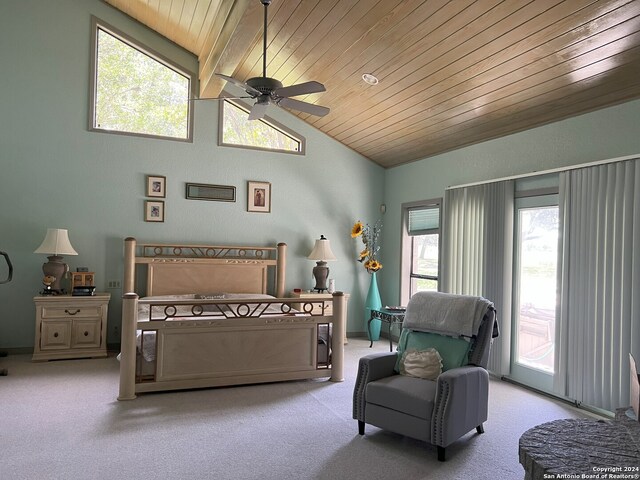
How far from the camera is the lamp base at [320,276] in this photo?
681 centimetres

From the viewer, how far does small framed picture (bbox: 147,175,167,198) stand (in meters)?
6.27

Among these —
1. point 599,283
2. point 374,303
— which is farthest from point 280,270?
point 599,283

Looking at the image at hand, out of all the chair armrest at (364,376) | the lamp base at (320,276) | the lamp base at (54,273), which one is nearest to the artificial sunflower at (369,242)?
the lamp base at (320,276)

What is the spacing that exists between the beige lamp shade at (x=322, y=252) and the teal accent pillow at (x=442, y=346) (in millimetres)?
2841

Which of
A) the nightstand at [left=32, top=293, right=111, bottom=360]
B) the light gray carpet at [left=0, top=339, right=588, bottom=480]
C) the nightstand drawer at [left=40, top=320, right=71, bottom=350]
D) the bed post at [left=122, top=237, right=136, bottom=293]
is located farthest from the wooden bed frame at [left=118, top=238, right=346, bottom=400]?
the nightstand drawer at [left=40, top=320, right=71, bottom=350]

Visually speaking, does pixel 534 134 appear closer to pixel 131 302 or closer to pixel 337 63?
pixel 337 63

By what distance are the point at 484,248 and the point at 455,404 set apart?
8.29ft

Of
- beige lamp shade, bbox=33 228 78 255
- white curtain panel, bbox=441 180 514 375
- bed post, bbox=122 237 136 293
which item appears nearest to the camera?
white curtain panel, bbox=441 180 514 375

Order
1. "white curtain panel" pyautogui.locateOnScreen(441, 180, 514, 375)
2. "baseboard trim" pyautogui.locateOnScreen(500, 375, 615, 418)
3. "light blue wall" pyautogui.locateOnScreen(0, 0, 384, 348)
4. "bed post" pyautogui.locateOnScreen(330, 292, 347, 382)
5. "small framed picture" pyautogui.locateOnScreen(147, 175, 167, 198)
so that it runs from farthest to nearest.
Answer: "small framed picture" pyautogui.locateOnScreen(147, 175, 167, 198) < "light blue wall" pyautogui.locateOnScreen(0, 0, 384, 348) < "white curtain panel" pyautogui.locateOnScreen(441, 180, 514, 375) < "bed post" pyautogui.locateOnScreen(330, 292, 347, 382) < "baseboard trim" pyautogui.locateOnScreen(500, 375, 615, 418)

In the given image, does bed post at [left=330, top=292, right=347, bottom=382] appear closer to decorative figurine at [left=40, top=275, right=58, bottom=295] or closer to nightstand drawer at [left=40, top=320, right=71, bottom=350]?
nightstand drawer at [left=40, top=320, right=71, bottom=350]

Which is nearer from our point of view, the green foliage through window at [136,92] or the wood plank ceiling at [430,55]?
the wood plank ceiling at [430,55]

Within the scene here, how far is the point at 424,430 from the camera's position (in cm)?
318

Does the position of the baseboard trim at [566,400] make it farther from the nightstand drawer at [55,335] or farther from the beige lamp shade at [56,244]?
the beige lamp shade at [56,244]

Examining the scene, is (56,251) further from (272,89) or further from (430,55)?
(430,55)
